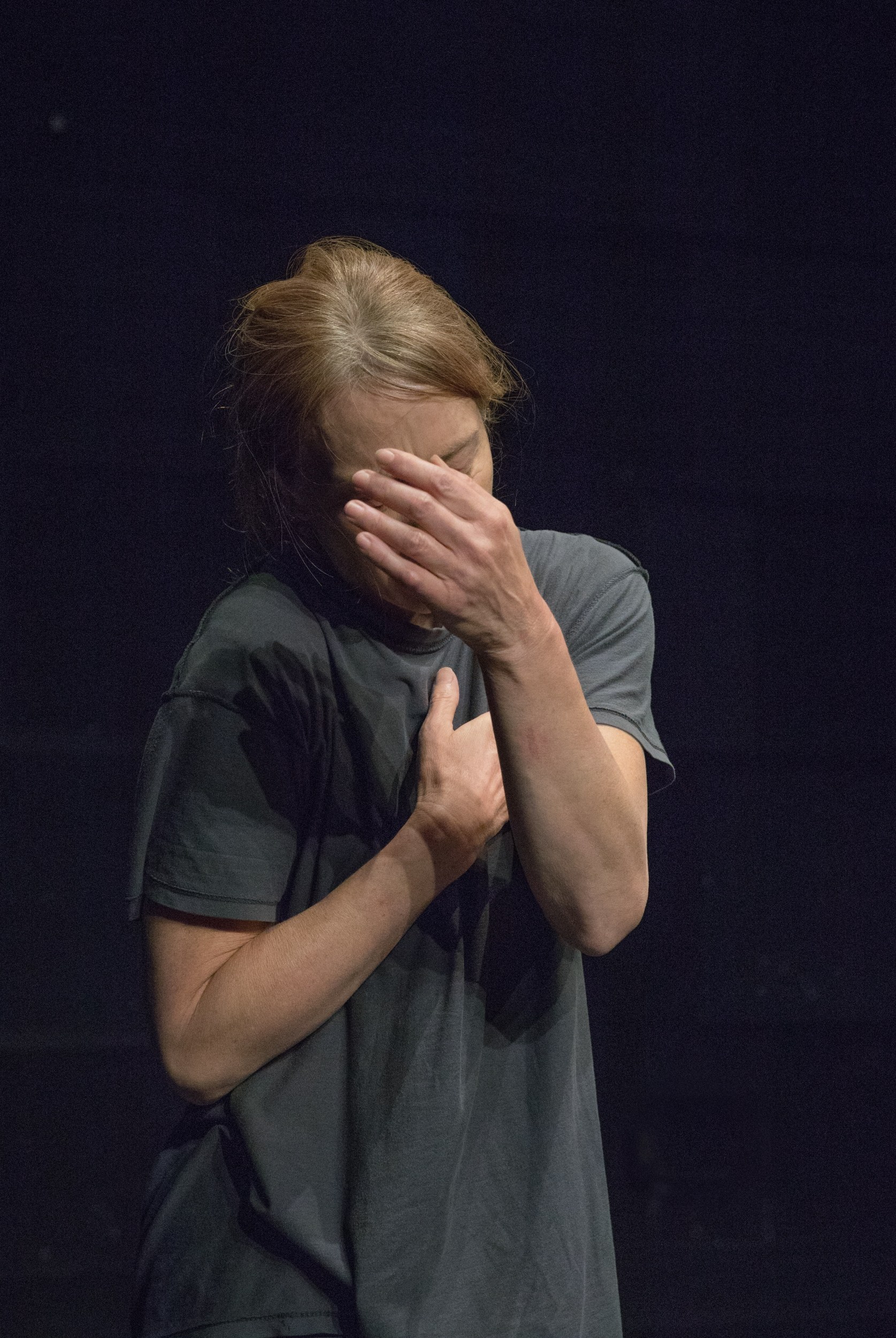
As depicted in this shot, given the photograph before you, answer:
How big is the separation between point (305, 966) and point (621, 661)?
40cm

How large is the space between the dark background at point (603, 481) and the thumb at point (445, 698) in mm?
1326

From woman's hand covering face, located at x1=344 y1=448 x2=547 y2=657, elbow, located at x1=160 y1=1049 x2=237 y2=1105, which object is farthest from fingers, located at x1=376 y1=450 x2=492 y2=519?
elbow, located at x1=160 y1=1049 x2=237 y2=1105

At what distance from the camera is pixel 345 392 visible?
96cm

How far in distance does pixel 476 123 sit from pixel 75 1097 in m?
2.01

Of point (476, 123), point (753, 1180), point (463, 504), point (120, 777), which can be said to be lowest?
point (753, 1180)

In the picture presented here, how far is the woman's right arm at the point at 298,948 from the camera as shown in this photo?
944 mm

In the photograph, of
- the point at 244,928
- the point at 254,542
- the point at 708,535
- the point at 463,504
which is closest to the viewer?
the point at 463,504

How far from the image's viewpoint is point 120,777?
2.29 metres

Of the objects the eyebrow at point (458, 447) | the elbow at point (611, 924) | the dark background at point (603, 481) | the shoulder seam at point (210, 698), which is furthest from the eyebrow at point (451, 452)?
the dark background at point (603, 481)

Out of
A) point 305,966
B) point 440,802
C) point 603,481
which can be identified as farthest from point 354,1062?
point 603,481

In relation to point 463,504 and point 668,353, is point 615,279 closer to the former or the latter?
point 668,353

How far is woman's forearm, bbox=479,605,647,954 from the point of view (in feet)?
2.88

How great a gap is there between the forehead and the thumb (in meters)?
0.19

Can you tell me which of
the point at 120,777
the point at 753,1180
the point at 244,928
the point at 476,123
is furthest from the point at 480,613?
the point at 753,1180
